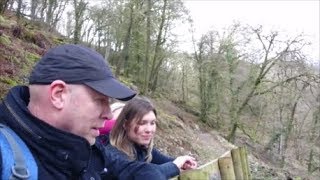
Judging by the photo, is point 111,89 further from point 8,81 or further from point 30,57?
point 30,57

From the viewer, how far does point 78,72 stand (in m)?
1.69

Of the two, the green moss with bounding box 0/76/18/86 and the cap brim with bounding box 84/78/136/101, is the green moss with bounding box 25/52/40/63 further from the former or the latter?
the cap brim with bounding box 84/78/136/101

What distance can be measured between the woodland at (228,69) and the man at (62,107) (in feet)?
78.3

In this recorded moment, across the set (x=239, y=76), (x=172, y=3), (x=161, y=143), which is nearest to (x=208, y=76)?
(x=239, y=76)

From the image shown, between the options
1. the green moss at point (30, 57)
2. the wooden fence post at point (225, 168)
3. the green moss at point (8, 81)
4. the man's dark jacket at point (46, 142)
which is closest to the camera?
the man's dark jacket at point (46, 142)

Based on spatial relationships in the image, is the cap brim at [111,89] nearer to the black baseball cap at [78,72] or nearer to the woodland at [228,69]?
the black baseball cap at [78,72]

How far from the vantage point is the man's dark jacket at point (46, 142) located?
5.20ft

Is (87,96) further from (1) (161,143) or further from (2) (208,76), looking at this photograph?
(2) (208,76)

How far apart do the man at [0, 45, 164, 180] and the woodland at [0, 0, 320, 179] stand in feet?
78.3

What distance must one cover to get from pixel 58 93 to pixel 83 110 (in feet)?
0.39

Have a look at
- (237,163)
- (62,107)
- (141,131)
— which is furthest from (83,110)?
(237,163)

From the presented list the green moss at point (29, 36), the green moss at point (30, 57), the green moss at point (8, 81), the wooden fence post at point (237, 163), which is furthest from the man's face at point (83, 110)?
the green moss at point (29, 36)

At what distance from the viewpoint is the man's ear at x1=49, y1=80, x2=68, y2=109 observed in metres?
1.65

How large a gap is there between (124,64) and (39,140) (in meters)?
34.6
